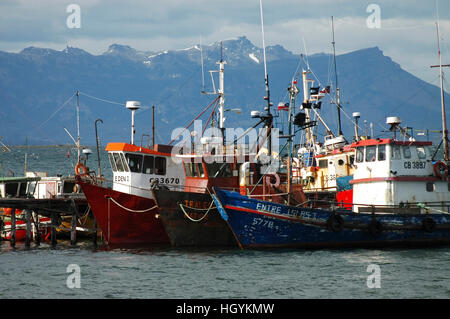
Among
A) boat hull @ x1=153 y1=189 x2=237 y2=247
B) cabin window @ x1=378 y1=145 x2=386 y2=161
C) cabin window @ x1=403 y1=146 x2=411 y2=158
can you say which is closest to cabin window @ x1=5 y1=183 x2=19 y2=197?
boat hull @ x1=153 y1=189 x2=237 y2=247

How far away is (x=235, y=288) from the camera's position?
24.0 m

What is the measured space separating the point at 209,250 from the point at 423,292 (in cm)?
1242

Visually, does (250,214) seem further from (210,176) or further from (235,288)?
(235,288)

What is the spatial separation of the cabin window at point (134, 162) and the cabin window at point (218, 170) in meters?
3.80

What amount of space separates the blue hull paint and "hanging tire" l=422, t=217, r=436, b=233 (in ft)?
0.40

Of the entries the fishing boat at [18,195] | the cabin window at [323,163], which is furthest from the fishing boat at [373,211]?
the fishing boat at [18,195]

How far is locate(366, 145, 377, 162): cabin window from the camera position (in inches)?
1319

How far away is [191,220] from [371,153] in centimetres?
957

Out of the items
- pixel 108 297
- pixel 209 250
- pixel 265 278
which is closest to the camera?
pixel 108 297

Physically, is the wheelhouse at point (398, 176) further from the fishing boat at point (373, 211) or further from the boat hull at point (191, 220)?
the boat hull at point (191, 220)

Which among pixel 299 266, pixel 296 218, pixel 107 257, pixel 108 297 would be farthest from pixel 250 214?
pixel 108 297

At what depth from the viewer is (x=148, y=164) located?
36750 millimetres

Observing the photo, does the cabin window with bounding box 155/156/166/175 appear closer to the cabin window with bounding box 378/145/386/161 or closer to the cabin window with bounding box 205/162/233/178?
the cabin window with bounding box 205/162/233/178

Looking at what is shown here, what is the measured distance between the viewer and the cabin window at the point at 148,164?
3662 cm
